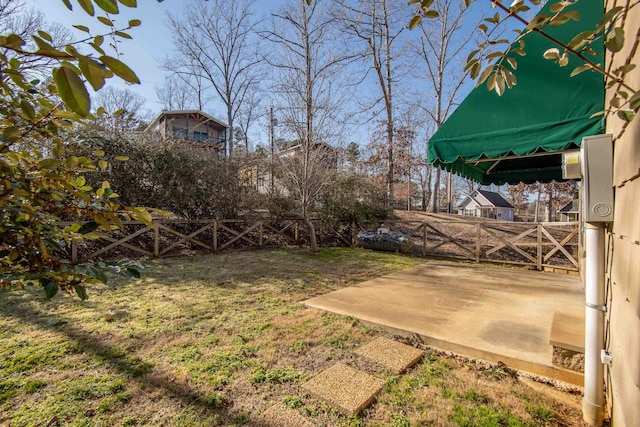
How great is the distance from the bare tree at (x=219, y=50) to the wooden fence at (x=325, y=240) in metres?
8.19

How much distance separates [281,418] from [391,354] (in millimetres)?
1122

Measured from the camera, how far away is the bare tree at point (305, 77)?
24.3 feet

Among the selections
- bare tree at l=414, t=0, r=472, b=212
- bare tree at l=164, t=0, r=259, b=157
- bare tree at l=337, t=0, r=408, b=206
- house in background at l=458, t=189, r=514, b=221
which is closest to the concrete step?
bare tree at l=337, t=0, r=408, b=206

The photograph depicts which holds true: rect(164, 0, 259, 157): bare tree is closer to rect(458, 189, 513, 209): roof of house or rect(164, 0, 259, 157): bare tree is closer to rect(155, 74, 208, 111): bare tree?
rect(155, 74, 208, 111): bare tree

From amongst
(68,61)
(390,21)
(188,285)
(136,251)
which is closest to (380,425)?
(68,61)

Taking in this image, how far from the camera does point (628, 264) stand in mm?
1275

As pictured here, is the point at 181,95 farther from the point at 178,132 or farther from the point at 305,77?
the point at 305,77

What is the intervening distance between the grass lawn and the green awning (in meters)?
1.70

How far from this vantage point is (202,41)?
16906mm

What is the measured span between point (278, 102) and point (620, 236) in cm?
737

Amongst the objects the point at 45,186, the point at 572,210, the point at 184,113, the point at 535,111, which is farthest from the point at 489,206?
the point at 45,186

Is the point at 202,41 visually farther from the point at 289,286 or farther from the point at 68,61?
the point at 68,61

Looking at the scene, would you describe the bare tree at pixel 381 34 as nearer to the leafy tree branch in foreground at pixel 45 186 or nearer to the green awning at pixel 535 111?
the green awning at pixel 535 111

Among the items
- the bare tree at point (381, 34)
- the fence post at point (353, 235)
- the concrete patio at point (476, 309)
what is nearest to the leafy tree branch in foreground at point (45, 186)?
the concrete patio at point (476, 309)
